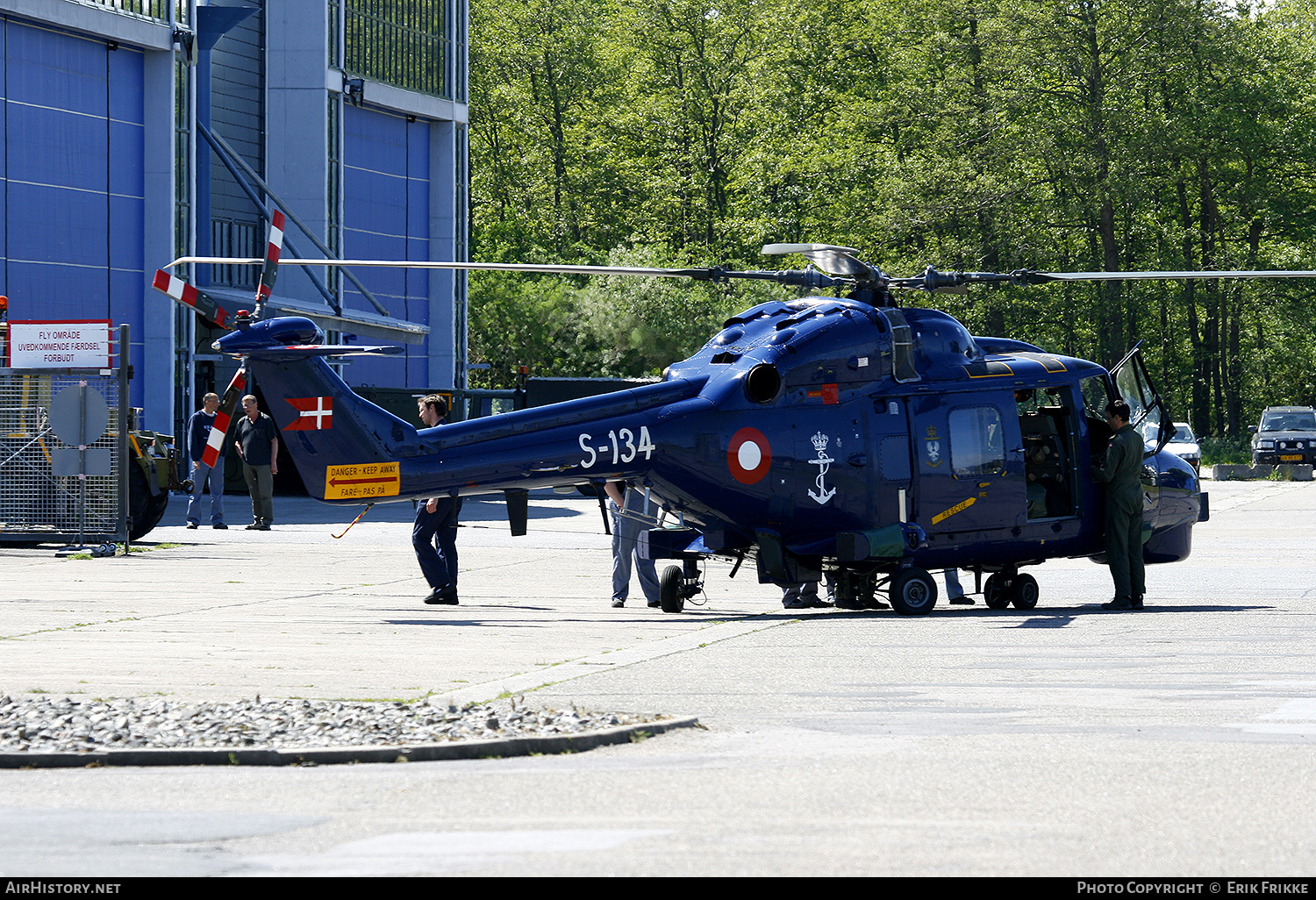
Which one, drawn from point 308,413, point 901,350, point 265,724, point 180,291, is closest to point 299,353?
point 308,413

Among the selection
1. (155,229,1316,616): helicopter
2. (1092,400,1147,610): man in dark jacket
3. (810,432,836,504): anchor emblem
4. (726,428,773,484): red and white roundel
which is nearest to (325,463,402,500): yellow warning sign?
(155,229,1316,616): helicopter

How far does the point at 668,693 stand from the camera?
33.7ft

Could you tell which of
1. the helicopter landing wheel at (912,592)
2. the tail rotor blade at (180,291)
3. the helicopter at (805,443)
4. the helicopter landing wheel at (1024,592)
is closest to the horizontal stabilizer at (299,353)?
the helicopter at (805,443)

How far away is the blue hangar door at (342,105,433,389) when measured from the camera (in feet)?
141

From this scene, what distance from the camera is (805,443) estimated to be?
15.3 meters

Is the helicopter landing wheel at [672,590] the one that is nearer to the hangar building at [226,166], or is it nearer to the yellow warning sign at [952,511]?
the yellow warning sign at [952,511]

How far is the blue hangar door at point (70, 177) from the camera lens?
32.0 m

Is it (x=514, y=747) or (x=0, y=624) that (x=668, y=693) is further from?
(x=0, y=624)

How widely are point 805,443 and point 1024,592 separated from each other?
2693mm

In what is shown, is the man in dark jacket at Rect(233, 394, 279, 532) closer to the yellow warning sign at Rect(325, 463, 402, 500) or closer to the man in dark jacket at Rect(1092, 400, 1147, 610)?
the yellow warning sign at Rect(325, 463, 402, 500)

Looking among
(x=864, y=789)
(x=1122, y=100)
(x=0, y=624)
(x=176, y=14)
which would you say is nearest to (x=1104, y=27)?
(x=1122, y=100)

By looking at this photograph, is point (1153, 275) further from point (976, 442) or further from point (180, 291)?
point (180, 291)

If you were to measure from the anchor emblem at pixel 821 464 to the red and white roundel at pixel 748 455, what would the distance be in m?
0.45

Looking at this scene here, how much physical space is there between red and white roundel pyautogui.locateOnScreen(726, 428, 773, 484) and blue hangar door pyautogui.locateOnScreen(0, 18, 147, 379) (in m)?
20.7
